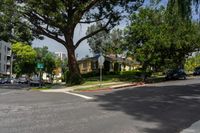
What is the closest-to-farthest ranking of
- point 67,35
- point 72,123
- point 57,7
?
1. point 72,123
2. point 57,7
3. point 67,35

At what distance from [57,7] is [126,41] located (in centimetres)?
1584

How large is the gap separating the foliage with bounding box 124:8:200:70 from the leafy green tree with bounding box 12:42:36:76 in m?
43.4

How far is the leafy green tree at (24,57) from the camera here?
9888 cm

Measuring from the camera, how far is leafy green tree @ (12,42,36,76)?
9888 centimetres

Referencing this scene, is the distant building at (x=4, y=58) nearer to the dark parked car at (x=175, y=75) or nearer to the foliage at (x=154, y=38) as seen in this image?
the foliage at (x=154, y=38)

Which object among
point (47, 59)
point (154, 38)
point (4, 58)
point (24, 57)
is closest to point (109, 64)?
point (24, 57)

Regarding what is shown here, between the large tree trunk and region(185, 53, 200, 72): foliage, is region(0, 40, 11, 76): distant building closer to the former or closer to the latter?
region(185, 53, 200, 72): foliage

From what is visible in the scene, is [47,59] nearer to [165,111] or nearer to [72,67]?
[72,67]

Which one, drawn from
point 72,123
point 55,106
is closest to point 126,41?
point 55,106

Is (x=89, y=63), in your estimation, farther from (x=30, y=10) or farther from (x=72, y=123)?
(x=72, y=123)

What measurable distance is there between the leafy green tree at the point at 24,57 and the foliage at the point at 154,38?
1708 inches

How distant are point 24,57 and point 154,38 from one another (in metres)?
55.0

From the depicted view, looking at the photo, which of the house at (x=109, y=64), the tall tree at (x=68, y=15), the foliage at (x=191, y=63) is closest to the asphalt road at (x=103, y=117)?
the tall tree at (x=68, y=15)

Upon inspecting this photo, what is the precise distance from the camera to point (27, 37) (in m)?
48.8
